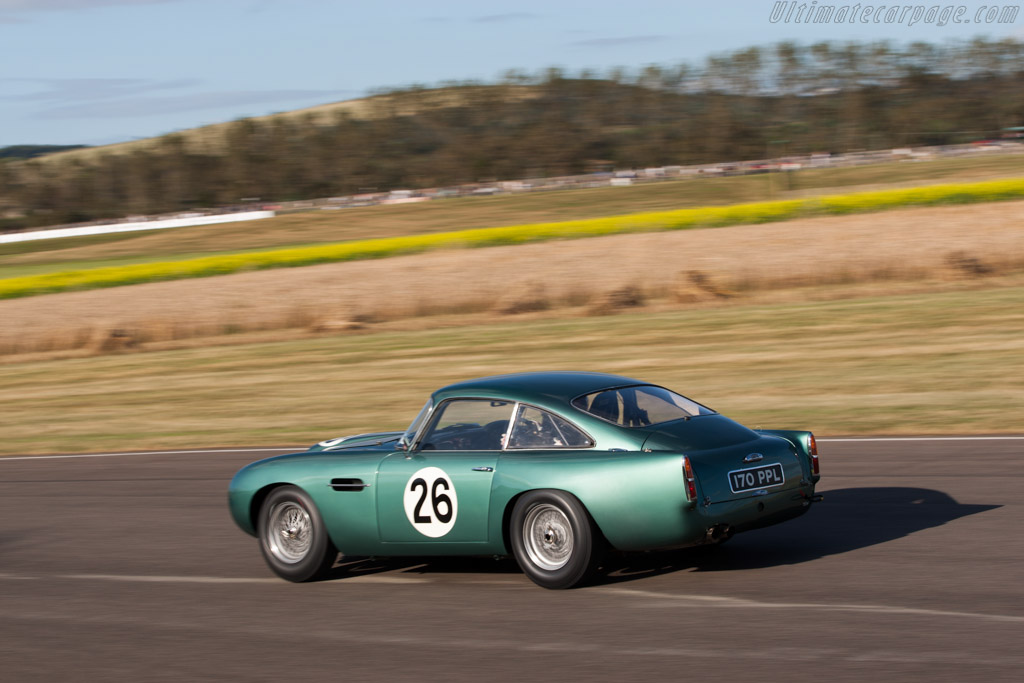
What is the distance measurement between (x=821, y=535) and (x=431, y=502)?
2.63 meters

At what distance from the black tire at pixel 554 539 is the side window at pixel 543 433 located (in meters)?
0.34

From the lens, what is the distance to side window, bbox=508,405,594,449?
6.50m

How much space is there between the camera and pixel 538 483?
6.34 meters

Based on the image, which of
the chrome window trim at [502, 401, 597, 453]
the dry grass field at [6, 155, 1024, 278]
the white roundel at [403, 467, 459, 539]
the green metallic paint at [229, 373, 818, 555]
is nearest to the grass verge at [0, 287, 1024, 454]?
the green metallic paint at [229, 373, 818, 555]

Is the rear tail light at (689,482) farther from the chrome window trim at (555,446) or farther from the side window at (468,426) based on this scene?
the side window at (468,426)

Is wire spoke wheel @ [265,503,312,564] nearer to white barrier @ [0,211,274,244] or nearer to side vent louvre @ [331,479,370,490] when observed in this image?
side vent louvre @ [331,479,370,490]

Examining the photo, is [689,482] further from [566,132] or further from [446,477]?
[566,132]

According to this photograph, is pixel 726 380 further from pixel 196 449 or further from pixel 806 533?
pixel 806 533

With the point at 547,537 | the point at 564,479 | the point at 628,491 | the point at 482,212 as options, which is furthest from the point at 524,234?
the point at 628,491

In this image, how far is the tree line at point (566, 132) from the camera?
93.8m

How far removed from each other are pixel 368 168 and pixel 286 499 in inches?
3975

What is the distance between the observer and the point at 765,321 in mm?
20547

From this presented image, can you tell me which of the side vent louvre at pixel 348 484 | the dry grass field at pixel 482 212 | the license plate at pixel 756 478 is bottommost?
the side vent louvre at pixel 348 484

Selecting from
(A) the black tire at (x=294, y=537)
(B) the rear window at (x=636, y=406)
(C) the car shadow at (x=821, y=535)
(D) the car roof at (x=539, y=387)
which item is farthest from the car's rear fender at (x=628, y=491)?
(A) the black tire at (x=294, y=537)
